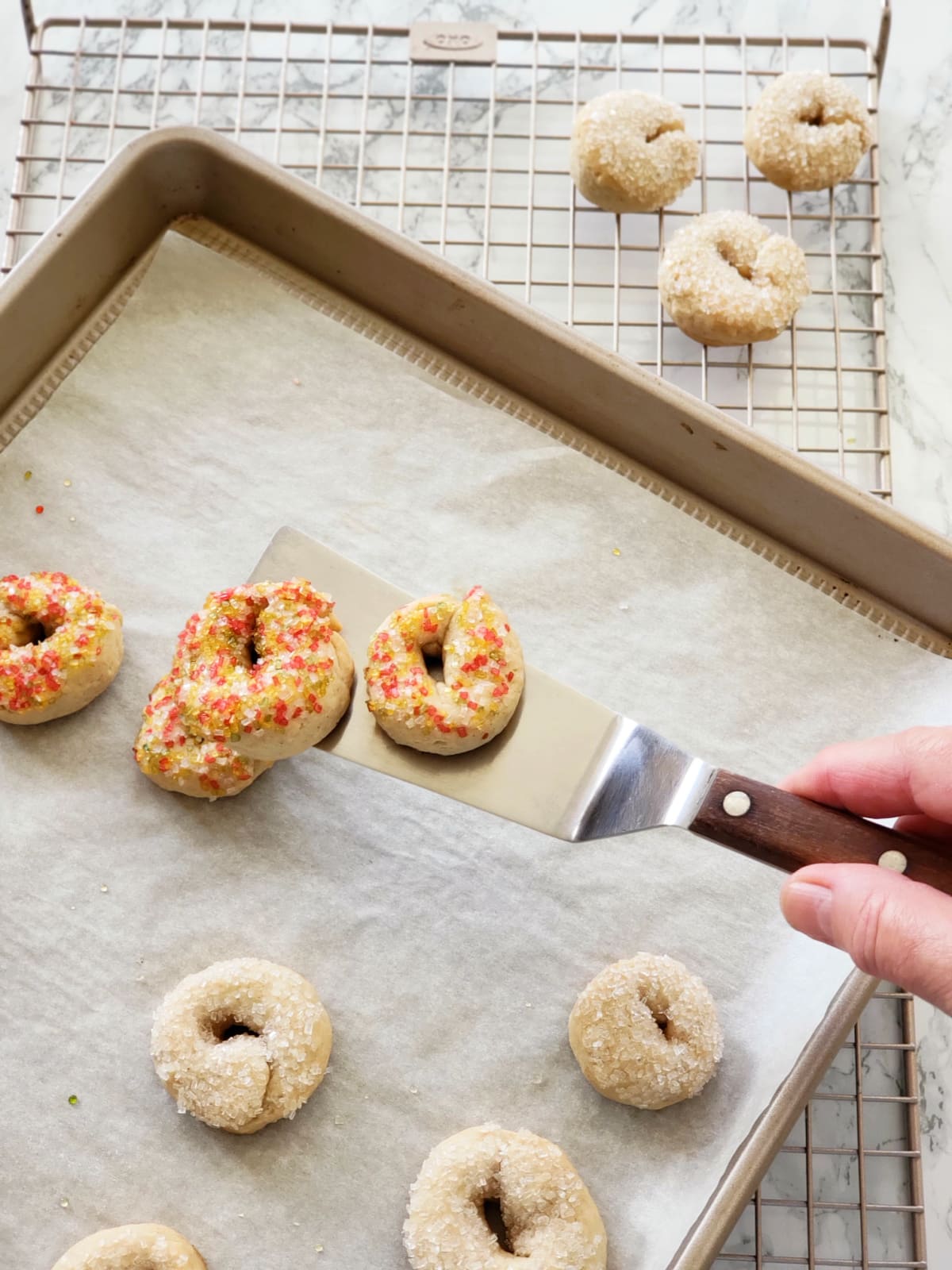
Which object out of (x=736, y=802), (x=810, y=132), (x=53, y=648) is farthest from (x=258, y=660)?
(x=810, y=132)

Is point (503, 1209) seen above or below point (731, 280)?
below

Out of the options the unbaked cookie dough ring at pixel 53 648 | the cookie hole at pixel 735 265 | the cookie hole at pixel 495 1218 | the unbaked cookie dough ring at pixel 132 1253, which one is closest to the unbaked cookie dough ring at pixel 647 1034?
the cookie hole at pixel 495 1218

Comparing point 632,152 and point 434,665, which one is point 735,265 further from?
point 434,665

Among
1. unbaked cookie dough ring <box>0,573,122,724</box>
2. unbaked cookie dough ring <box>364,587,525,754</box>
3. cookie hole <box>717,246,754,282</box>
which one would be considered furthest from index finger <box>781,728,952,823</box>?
unbaked cookie dough ring <box>0,573,122,724</box>

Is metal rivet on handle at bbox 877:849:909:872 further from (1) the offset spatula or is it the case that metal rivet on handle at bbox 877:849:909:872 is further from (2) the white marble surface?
(2) the white marble surface

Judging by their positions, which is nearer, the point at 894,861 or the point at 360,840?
the point at 894,861

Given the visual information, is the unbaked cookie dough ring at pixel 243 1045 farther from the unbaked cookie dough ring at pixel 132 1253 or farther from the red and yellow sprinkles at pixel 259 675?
the red and yellow sprinkles at pixel 259 675

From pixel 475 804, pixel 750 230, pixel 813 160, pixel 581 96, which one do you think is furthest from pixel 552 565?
pixel 581 96
